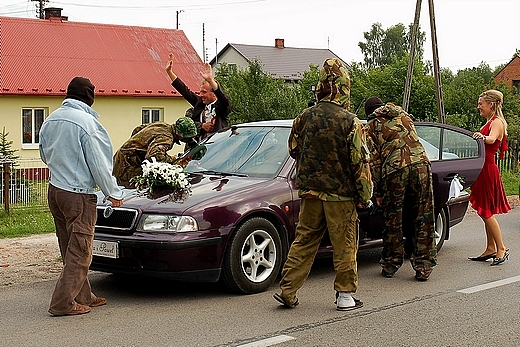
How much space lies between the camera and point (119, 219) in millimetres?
7168

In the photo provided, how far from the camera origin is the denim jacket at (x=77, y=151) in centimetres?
651

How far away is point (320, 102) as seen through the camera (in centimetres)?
670

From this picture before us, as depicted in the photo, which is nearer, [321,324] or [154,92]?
[321,324]

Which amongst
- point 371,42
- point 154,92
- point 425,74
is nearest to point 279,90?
point 154,92

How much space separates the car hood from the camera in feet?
23.2

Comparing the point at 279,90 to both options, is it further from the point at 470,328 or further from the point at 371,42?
the point at 371,42

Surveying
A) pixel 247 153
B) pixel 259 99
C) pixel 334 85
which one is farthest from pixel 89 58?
pixel 334 85

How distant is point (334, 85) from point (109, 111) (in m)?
23.9

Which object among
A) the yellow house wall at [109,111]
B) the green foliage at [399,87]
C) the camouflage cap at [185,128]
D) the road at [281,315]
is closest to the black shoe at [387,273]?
the road at [281,315]

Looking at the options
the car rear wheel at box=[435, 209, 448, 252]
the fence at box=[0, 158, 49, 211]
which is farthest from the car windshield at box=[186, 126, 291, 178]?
the fence at box=[0, 158, 49, 211]

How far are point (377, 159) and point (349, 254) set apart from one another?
1.80 m

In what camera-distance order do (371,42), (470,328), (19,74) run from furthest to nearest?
(371,42) → (19,74) → (470,328)

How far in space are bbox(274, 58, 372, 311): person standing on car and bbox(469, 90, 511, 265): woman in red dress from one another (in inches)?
115

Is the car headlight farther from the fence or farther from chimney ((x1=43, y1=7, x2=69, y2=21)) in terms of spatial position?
chimney ((x1=43, y1=7, x2=69, y2=21))
